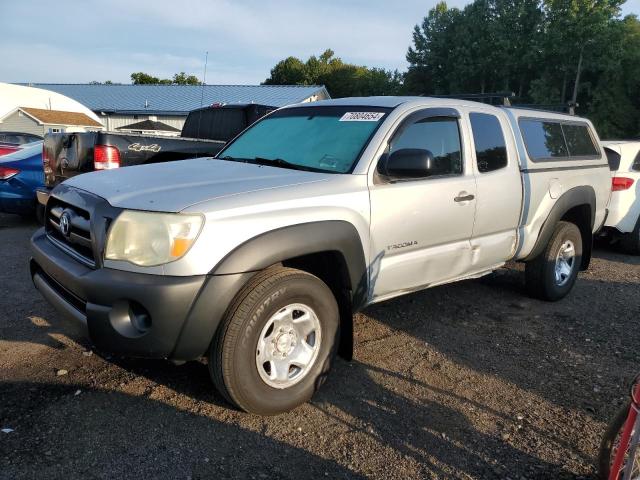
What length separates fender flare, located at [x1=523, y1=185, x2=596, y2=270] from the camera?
4.79 metres

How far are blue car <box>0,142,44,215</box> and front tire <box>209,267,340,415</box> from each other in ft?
20.2

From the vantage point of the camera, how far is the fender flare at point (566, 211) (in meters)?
4.79

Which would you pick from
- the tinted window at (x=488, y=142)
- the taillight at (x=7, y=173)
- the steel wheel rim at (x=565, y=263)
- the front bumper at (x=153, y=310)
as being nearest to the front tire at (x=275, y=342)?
the front bumper at (x=153, y=310)

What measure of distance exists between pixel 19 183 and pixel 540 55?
43.7 metres

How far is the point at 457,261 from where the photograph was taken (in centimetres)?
396

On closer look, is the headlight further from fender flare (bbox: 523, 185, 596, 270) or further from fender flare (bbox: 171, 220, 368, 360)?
fender flare (bbox: 523, 185, 596, 270)

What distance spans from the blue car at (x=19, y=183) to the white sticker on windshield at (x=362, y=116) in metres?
5.81

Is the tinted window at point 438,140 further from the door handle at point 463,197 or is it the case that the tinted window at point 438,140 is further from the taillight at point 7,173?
the taillight at point 7,173

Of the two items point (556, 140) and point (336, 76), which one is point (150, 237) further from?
point (336, 76)

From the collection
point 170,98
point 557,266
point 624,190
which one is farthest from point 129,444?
point 170,98

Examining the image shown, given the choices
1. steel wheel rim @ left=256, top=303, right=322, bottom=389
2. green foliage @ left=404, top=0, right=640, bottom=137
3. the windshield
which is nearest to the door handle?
the windshield

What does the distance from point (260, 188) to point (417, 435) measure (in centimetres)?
161

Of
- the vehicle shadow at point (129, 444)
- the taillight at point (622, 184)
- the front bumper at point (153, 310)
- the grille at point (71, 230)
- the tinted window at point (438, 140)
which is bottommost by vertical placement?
the vehicle shadow at point (129, 444)

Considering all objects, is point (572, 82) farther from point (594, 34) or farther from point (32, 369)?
point (32, 369)
